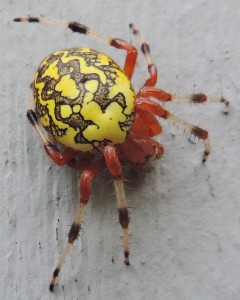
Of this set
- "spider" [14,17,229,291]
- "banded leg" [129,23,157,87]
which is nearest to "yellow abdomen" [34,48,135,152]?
"spider" [14,17,229,291]

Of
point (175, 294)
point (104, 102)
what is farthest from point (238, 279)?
point (104, 102)

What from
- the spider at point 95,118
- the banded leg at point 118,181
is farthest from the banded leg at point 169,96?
the banded leg at point 118,181

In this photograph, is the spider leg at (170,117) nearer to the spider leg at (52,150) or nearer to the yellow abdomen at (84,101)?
the yellow abdomen at (84,101)

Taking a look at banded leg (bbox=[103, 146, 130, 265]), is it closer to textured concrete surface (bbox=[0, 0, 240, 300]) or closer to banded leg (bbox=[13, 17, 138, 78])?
textured concrete surface (bbox=[0, 0, 240, 300])

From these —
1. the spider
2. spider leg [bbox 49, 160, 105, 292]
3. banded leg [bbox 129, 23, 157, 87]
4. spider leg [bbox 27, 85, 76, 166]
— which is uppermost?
banded leg [bbox 129, 23, 157, 87]

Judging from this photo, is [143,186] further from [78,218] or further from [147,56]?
[147,56]

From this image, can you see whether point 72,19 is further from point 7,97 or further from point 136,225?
point 136,225
